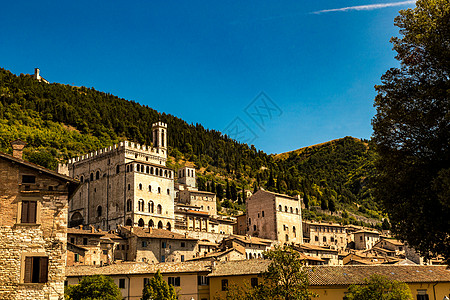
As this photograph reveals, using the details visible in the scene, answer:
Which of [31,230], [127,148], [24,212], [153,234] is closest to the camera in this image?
[31,230]

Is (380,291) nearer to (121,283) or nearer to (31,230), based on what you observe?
(121,283)

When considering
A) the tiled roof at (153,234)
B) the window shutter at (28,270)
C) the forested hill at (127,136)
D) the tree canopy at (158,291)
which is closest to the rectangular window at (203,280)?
the tree canopy at (158,291)

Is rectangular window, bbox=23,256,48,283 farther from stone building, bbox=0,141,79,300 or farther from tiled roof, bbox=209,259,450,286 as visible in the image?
tiled roof, bbox=209,259,450,286

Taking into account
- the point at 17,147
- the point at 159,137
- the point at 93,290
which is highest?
the point at 159,137

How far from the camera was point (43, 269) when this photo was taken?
75.1 ft

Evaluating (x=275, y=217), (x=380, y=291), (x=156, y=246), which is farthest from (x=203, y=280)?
(x=275, y=217)

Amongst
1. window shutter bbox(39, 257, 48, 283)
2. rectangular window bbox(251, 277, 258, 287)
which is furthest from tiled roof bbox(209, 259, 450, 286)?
window shutter bbox(39, 257, 48, 283)

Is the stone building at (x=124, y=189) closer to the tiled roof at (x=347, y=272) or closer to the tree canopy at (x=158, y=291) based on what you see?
the tiled roof at (x=347, y=272)

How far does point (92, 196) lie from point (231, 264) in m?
44.0

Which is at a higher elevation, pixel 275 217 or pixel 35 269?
pixel 275 217

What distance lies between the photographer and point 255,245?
7538 cm

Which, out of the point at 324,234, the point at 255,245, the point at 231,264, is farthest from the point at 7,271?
the point at 324,234

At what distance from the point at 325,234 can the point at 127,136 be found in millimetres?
80607

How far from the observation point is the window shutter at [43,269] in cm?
2275
